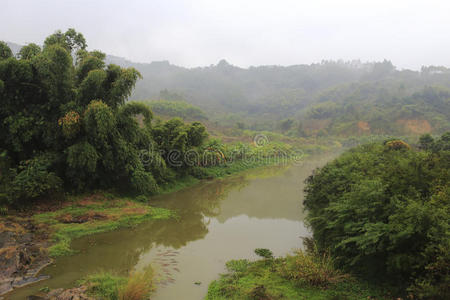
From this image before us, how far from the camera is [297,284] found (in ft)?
19.2

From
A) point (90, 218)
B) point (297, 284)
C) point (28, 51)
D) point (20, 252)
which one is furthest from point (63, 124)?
point (297, 284)

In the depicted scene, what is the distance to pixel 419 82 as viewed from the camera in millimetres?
87062

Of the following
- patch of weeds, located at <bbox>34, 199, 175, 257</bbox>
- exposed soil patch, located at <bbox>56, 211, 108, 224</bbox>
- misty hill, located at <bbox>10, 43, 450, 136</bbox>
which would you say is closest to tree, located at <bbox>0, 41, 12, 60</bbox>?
patch of weeds, located at <bbox>34, 199, 175, 257</bbox>

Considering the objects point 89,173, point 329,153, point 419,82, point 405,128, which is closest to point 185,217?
point 89,173

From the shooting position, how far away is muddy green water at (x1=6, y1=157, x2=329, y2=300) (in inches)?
265

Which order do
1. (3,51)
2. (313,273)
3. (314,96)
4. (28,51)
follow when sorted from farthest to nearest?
(314,96) < (28,51) < (3,51) < (313,273)

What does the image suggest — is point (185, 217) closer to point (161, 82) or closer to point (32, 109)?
point (32, 109)

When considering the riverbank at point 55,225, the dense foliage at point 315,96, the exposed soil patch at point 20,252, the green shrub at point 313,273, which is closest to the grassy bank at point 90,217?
the riverbank at point 55,225

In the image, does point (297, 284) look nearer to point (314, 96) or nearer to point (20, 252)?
point (20, 252)

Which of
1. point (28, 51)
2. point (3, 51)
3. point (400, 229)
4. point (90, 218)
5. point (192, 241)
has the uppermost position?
point (28, 51)

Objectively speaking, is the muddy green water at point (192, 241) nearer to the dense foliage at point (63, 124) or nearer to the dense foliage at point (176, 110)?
the dense foliage at point (63, 124)

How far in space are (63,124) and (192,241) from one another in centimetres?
601

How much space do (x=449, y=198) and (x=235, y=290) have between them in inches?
181

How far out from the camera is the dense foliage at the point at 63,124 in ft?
33.3
